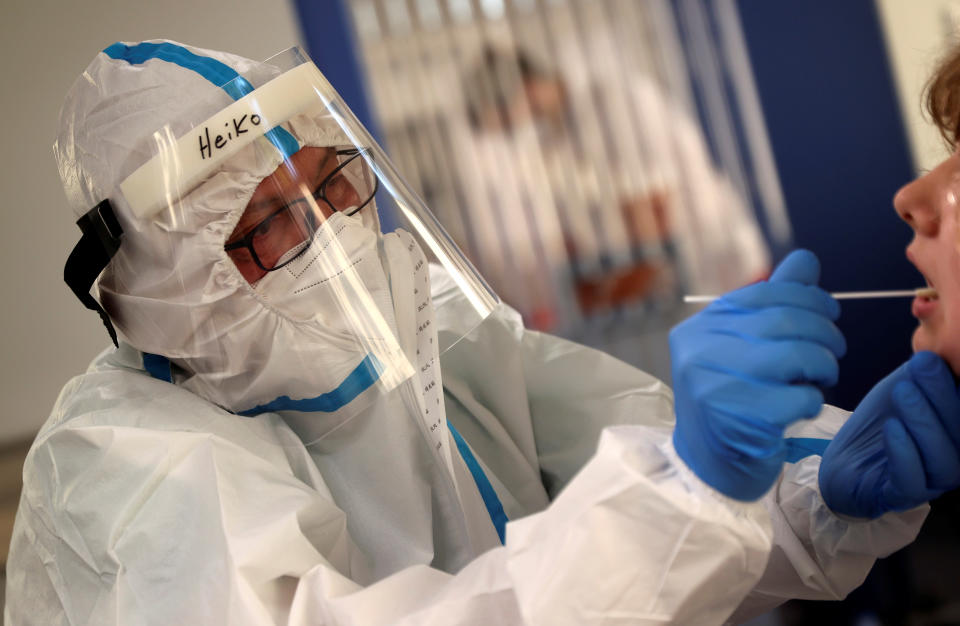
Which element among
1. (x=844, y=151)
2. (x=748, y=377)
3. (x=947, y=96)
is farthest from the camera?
(x=844, y=151)

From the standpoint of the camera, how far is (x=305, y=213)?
0.91m

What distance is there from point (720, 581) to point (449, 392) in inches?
21.4

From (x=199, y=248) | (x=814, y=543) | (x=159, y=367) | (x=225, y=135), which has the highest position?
(x=225, y=135)

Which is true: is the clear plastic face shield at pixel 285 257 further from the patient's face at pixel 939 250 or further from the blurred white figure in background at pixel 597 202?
the blurred white figure in background at pixel 597 202

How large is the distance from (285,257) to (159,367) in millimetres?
272

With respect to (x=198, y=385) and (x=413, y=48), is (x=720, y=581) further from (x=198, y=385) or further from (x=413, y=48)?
(x=413, y=48)

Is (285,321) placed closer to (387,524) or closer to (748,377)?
(387,524)

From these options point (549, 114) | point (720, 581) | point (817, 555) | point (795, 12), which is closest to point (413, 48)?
point (549, 114)

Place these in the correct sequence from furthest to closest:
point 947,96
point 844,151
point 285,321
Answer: point 844,151
point 947,96
point 285,321

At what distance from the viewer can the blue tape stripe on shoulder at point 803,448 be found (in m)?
1.08

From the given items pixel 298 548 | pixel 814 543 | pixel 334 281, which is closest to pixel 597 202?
pixel 814 543

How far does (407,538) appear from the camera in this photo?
938 mm

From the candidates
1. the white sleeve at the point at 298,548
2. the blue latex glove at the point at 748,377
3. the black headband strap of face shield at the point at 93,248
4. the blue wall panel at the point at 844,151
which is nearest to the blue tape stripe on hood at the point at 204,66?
the black headband strap of face shield at the point at 93,248

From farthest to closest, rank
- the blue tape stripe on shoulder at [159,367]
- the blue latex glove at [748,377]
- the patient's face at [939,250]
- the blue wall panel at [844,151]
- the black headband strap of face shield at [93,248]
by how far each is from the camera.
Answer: the blue wall panel at [844,151] → the blue tape stripe on shoulder at [159,367] → the black headband strap of face shield at [93,248] → the patient's face at [939,250] → the blue latex glove at [748,377]
